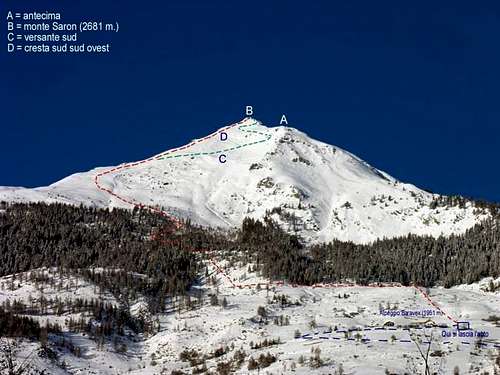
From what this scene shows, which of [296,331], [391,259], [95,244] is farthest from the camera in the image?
[95,244]

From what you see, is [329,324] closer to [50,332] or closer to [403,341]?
[403,341]

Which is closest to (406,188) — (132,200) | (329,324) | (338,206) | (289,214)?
(338,206)

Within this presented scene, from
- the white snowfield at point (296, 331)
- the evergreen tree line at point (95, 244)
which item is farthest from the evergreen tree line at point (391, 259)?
the evergreen tree line at point (95, 244)

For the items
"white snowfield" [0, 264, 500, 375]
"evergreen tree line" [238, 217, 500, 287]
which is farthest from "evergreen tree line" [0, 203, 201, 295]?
"evergreen tree line" [238, 217, 500, 287]

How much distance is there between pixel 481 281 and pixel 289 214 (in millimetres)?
73935

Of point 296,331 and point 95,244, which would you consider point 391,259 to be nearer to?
point 95,244

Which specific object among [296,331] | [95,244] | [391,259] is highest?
[95,244]

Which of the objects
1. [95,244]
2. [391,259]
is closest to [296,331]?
[391,259]

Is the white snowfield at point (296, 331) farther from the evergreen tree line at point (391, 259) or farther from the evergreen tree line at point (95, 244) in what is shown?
the evergreen tree line at point (95, 244)

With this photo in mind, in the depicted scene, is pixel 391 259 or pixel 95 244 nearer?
pixel 391 259

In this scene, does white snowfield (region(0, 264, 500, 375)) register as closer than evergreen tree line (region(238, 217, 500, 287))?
Yes

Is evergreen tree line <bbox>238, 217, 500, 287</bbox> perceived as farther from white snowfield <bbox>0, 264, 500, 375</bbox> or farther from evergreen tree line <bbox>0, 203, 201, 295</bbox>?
evergreen tree line <bbox>0, 203, 201, 295</bbox>

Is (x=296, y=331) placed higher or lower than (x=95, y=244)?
lower

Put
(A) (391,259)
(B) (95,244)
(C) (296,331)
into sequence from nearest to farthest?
(C) (296,331) < (A) (391,259) < (B) (95,244)
